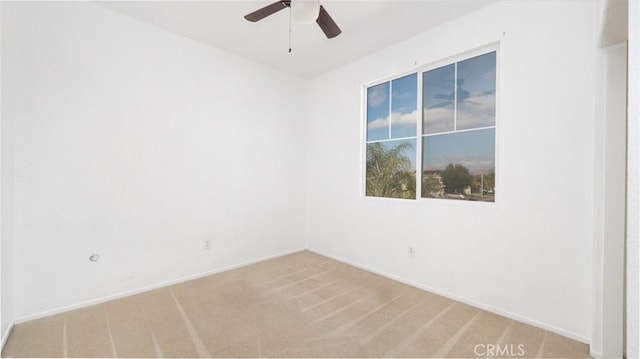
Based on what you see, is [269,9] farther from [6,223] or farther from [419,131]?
[6,223]

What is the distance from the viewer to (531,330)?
2150 mm

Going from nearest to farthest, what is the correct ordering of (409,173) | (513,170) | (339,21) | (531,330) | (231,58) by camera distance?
(531,330)
(513,170)
(339,21)
(409,173)
(231,58)

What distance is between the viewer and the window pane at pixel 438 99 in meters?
2.89

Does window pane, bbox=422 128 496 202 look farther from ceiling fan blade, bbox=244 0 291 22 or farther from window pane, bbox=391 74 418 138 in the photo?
ceiling fan blade, bbox=244 0 291 22

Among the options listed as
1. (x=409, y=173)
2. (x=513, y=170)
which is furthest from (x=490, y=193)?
(x=409, y=173)

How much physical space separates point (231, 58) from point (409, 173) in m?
2.84

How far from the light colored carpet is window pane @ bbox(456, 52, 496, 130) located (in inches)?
73.8

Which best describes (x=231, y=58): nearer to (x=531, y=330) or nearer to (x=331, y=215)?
(x=331, y=215)

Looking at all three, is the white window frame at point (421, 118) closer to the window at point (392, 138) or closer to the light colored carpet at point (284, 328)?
the window at point (392, 138)

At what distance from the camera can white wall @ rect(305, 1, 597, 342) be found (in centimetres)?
204

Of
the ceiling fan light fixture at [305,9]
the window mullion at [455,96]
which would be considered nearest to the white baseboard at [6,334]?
the ceiling fan light fixture at [305,9]

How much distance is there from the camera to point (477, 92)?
269 centimetres

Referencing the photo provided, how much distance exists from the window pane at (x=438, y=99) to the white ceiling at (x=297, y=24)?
52 centimetres
